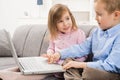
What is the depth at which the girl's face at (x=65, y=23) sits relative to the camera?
169 cm

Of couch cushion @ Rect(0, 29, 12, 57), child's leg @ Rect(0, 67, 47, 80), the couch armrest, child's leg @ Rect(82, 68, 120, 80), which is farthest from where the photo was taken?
couch cushion @ Rect(0, 29, 12, 57)

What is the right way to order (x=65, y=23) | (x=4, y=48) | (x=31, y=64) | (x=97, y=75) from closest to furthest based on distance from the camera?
1. (x=97, y=75)
2. (x=31, y=64)
3. (x=65, y=23)
4. (x=4, y=48)

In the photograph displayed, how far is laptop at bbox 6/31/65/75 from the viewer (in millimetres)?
1319

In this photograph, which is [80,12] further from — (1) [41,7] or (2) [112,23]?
(2) [112,23]

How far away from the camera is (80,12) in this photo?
4.02 metres

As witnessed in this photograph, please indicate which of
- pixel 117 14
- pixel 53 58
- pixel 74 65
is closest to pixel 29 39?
pixel 53 58

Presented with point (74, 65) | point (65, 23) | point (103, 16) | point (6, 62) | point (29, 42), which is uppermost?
point (103, 16)

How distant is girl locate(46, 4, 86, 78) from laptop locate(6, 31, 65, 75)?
0.56 feet

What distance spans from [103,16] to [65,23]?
0.47m

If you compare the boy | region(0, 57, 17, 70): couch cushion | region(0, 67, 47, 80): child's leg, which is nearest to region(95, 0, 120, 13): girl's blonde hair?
the boy

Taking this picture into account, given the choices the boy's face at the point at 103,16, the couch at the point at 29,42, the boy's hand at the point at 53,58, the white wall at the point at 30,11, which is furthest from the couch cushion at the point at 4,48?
the white wall at the point at 30,11

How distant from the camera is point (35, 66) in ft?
4.62

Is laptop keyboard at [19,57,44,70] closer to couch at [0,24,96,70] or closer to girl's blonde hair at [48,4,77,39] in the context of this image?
girl's blonde hair at [48,4,77,39]

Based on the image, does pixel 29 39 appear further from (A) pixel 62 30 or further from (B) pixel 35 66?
(B) pixel 35 66
